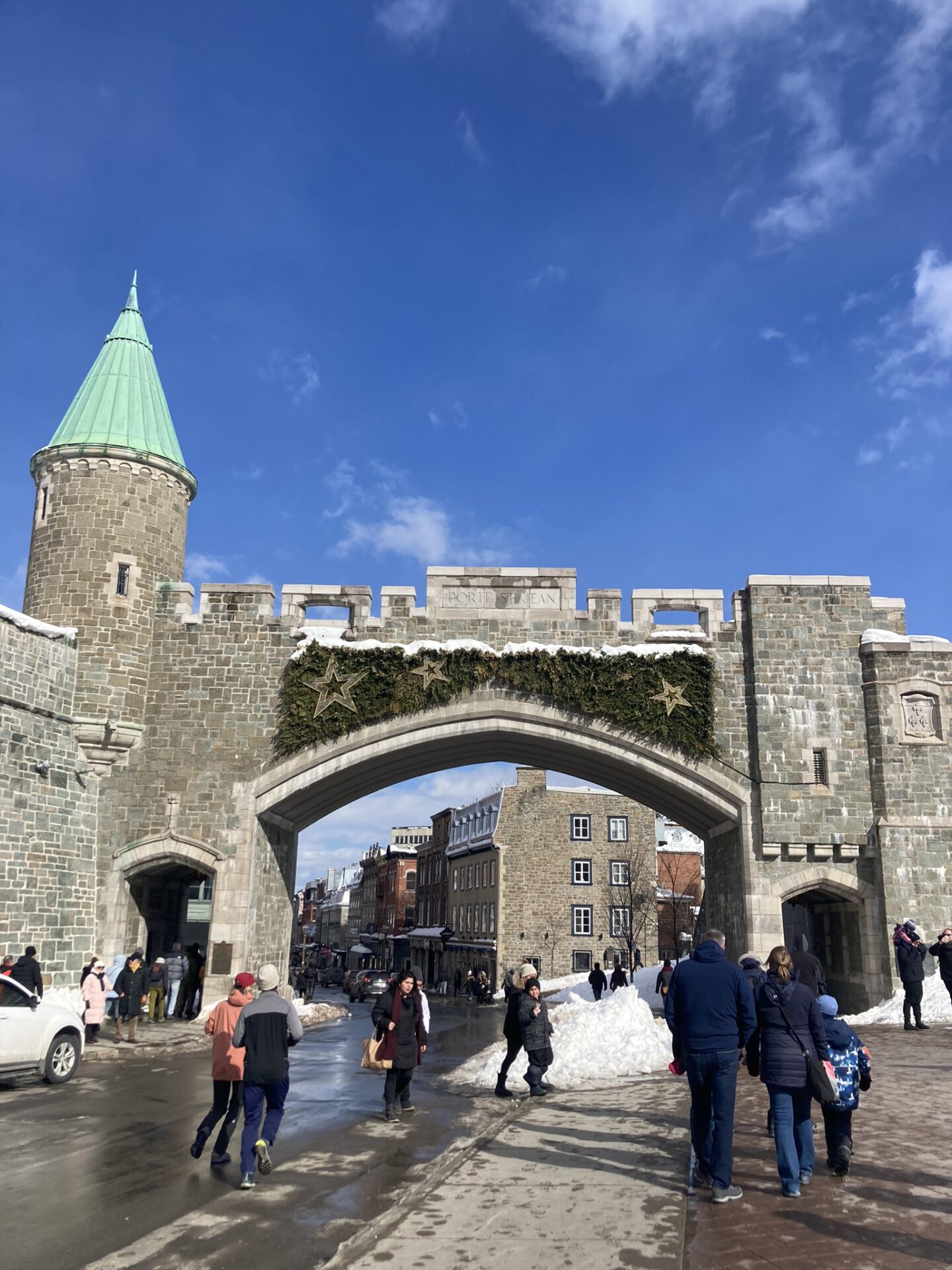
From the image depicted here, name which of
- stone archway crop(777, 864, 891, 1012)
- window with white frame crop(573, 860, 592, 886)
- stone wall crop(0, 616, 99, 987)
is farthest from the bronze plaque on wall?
window with white frame crop(573, 860, 592, 886)

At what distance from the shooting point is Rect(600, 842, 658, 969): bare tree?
45094mm

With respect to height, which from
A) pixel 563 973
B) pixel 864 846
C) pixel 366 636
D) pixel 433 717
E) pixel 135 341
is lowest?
pixel 563 973

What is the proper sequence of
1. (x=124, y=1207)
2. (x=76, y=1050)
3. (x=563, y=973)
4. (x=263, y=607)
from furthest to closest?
(x=563, y=973) → (x=263, y=607) → (x=76, y=1050) → (x=124, y=1207)

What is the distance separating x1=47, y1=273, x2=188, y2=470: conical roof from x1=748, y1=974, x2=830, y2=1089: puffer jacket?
752 inches

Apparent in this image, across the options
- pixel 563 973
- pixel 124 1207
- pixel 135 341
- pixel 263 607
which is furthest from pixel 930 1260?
pixel 563 973

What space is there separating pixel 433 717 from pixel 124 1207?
15.0 m

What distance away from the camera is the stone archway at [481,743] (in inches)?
819

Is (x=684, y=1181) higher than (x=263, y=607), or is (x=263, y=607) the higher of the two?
(x=263, y=607)

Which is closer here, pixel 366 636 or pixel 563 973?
pixel 366 636

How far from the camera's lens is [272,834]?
73.9 ft

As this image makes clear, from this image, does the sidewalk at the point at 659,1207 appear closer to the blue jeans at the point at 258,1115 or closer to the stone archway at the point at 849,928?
the blue jeans at the point at 258,1115

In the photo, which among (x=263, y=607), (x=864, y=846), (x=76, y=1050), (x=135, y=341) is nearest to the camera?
(x=76, y=1050)

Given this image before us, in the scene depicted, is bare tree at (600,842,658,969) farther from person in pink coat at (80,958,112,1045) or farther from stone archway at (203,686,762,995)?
person in pink coat at (80,958,112,1045)

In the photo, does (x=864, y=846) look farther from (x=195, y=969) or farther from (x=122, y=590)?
(x=122, y=590)
